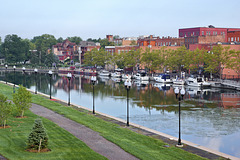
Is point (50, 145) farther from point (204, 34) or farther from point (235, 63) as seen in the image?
point (204, 34)

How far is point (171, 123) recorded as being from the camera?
1521 inches

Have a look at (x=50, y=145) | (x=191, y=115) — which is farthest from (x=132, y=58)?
(x=50, y=145)

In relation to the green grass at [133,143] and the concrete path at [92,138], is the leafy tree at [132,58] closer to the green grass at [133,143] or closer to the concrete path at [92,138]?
the concrete path at [92,138]

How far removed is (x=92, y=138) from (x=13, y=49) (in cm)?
16150

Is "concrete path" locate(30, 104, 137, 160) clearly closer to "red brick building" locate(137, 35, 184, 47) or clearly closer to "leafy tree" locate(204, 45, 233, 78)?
"leafy tree" locate(204, 45, 233, 78)

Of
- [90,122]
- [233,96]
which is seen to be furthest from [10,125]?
[233,96]

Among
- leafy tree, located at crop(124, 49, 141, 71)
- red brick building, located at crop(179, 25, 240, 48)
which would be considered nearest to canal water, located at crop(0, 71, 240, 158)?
leafy tree, located at crop(124, 49, 141, 71)

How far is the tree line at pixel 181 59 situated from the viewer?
87.1 meters

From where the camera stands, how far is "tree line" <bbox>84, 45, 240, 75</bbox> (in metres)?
87.1

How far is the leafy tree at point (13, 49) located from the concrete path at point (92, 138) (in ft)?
485

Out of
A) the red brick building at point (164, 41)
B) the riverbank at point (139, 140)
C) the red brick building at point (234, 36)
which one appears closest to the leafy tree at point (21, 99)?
the riverbank at point (139, 140)

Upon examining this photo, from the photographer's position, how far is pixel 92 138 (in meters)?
26.2

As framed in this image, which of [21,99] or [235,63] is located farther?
[235,63]

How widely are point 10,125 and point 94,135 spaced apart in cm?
772
